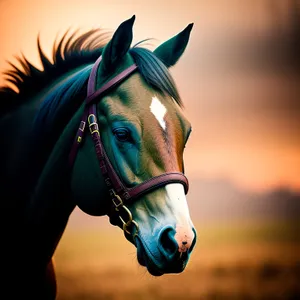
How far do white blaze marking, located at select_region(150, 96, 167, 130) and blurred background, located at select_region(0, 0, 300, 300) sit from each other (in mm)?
804

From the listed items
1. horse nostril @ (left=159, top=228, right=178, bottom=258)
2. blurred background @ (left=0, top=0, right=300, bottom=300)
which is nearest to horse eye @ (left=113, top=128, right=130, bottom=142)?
horse nostril @ (left=159, top=228, right=178, bottom=258)

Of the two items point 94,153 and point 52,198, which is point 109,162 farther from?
point 52,198

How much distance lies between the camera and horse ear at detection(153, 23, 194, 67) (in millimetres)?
1277

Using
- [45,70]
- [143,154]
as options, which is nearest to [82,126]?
[143,154]

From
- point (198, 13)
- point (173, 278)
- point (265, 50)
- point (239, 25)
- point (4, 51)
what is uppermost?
point (4, 51)

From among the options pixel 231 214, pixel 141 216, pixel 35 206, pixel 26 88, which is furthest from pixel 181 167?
pixel 231 214

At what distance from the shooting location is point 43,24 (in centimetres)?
184

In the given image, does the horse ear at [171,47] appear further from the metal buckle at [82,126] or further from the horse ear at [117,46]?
the metal buckle at [82,126]

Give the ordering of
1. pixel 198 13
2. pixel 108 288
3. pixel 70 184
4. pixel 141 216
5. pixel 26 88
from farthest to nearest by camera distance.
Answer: pixel 198 13 → pixel 108 288 → pixel 26 88 → pixel 70 184 → pixel 141 216

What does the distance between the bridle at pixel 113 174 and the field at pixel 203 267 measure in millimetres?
729

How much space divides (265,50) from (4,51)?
1.25 metres

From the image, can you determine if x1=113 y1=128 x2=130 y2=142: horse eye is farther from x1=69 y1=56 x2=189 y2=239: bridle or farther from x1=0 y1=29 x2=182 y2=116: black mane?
x1=0 y1=29 x2=182 y2=116: black mane

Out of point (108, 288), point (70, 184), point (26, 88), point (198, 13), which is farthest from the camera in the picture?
point (198, 13)

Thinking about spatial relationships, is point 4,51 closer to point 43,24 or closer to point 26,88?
point 43,24
